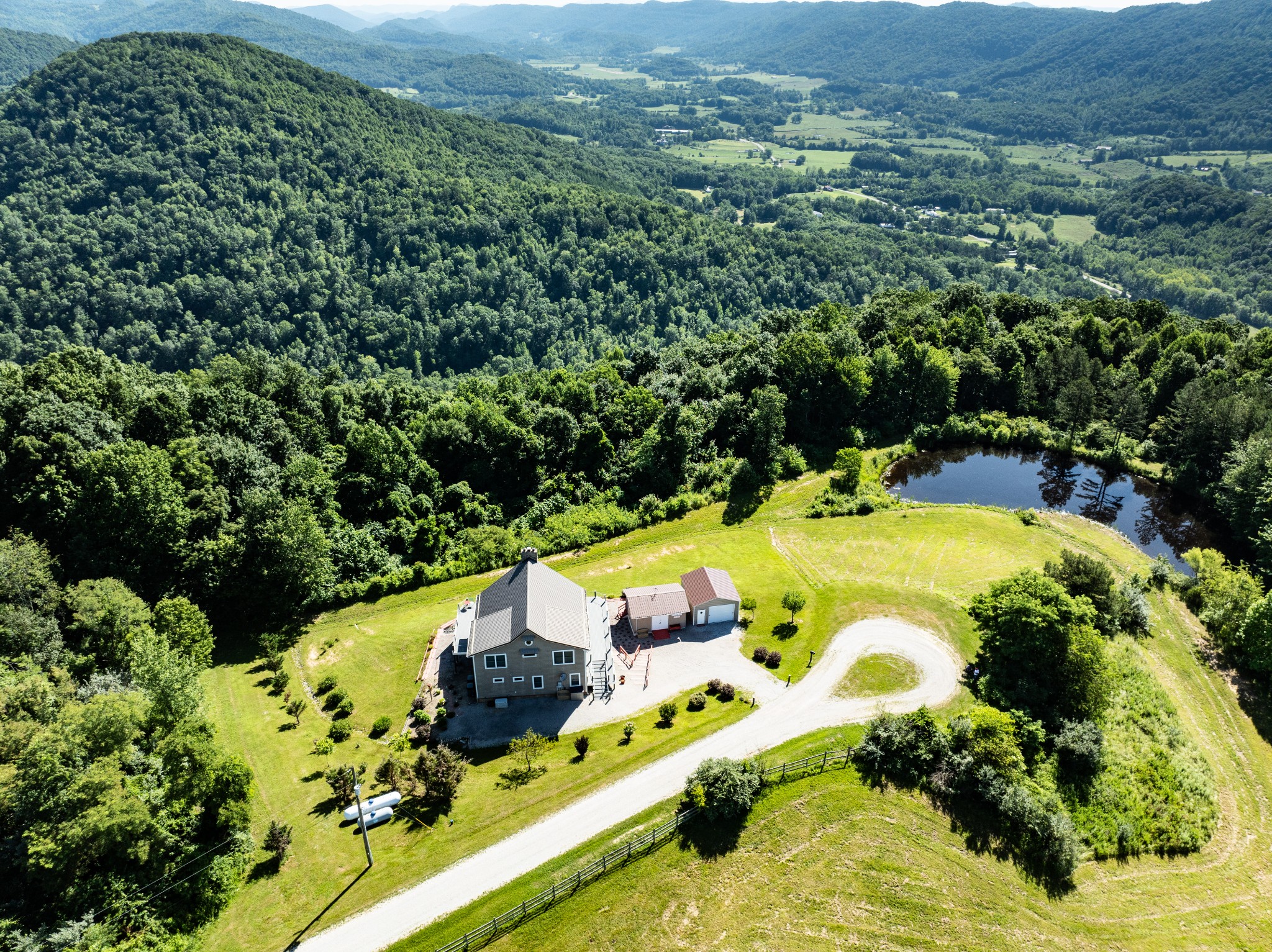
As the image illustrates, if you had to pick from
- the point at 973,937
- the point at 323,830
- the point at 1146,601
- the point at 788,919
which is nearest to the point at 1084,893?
the point at 973,937

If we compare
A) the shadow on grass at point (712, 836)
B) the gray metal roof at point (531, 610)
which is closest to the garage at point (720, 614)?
the gray metal roof at point (531, 610)

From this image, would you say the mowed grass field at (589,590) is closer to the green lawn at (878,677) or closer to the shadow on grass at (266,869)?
the shadow on grass at (266,869)

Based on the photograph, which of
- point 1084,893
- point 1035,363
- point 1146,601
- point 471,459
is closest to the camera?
point 1084,893

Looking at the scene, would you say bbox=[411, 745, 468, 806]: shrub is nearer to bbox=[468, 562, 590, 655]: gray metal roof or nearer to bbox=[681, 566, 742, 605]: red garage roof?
bbox=[468, 562, 590, 655]: gray metal roof

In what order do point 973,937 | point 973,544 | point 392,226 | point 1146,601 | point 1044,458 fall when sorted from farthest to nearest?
point 392,226, point 1044,458, point 973,544, point 1146,601, point 973,937

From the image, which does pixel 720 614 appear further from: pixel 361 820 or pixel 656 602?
pixel 361 820

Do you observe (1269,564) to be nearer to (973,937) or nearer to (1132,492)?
(1132,492)

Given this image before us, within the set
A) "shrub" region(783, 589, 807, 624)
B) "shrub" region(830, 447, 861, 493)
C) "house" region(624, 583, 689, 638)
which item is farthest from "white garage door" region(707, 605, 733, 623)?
"shrub" region(830, 447, 861, 493)

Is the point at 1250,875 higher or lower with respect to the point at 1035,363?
lower
